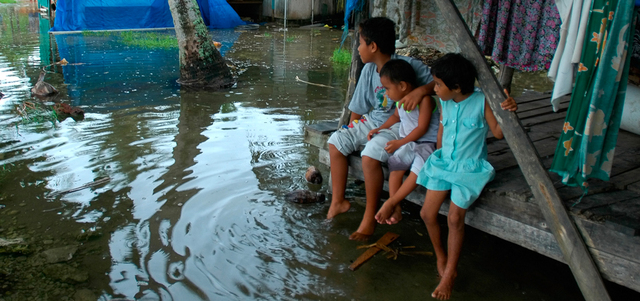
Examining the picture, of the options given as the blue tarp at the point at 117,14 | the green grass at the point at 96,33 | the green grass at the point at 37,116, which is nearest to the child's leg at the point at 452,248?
the green grass at the point at 37,116

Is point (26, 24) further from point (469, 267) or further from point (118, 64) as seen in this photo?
point (469, 267)

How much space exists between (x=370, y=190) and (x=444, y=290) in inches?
36.1

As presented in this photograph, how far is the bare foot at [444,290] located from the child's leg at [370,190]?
783 millimetres

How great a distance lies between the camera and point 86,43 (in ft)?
43.0

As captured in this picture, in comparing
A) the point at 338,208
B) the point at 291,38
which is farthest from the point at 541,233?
the point at 291,38

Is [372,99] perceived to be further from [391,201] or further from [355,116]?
[391,201]

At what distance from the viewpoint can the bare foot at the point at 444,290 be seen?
303 cm

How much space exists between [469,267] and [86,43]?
12631 mm

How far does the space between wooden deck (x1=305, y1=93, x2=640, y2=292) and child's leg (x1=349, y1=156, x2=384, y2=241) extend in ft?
0.83

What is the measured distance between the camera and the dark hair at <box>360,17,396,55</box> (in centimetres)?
363

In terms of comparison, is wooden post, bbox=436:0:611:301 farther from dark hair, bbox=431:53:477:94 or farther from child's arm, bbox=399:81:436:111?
child's arm, bbox=399:81:436:111

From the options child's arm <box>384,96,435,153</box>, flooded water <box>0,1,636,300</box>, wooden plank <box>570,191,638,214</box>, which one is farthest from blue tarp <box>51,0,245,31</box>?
wooden plank <box>570,191,638,214</box>

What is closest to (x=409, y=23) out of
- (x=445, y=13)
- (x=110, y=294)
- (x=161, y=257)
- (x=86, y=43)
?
(x=445, y=13)

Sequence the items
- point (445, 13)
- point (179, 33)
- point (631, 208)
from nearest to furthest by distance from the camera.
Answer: point (631, 208) < point (445, 13) < point (179, 33)
